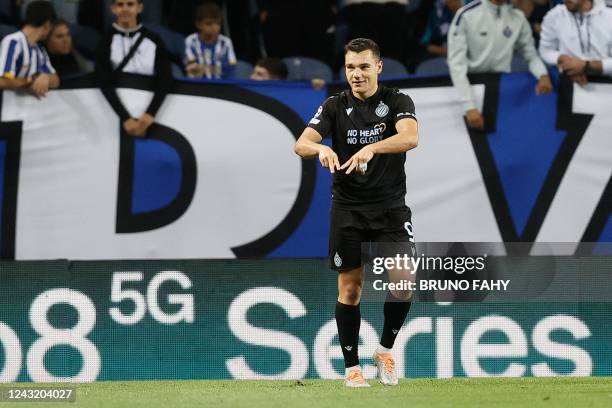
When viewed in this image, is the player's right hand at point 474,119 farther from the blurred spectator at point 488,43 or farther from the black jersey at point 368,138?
the black jersey at point 368,138

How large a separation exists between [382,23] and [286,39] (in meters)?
0.95

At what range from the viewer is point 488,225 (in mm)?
10867

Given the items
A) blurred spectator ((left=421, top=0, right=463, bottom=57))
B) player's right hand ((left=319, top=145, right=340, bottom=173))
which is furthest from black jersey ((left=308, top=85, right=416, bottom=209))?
blurred spectator ((left=421, top=0, right=463, bottom=57))

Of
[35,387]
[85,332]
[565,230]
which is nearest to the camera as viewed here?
[35,387]

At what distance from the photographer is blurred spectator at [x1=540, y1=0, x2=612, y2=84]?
11359 mm

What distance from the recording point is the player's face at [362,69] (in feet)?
25.5

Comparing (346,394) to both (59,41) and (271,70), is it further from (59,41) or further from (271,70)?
(59,41)

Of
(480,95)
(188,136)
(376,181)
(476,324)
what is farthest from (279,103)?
(376,181)

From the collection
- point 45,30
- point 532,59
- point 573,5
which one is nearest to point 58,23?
point 45,30

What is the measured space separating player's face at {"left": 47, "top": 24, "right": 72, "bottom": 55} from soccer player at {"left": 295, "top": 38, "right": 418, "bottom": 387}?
4.27 meters

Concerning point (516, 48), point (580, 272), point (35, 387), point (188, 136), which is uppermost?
point (516, 48)

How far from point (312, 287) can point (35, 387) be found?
2393 millimetres

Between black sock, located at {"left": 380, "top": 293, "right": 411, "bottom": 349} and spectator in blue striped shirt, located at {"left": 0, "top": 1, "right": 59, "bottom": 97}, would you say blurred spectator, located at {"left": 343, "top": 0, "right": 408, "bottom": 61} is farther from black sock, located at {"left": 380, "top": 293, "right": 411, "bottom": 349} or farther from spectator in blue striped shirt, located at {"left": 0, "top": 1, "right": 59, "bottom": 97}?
black sock, located at {"left": 380, "top": 293, "right": 411, "bottom": 349}

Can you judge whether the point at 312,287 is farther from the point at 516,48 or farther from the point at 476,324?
the point at 516,48
